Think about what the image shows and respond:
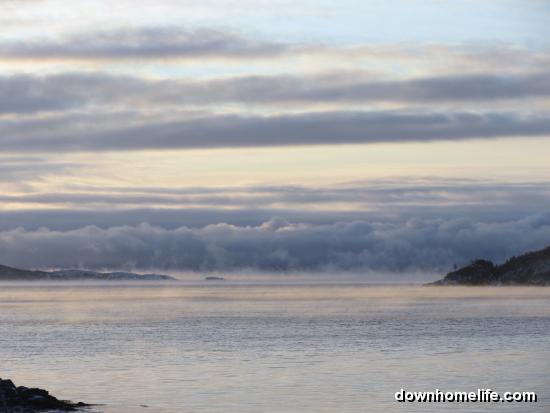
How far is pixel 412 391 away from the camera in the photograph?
234ft

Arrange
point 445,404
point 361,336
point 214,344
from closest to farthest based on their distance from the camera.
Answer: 1. point 445,404
2. point 214,344
3. point 361,336

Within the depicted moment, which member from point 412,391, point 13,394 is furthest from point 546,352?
point 13,394

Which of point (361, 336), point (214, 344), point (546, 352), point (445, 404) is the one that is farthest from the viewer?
point (361, 336)

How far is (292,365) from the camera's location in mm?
89375

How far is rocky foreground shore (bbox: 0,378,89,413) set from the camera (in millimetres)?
62906

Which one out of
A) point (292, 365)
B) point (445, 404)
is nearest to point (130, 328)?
point (292, 365)

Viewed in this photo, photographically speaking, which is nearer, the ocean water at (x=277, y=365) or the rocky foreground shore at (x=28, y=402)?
the rocky foreground shore at (x=28, y=402)

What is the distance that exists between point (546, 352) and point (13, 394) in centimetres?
5353

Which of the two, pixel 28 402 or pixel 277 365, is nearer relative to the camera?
pixel 28 402

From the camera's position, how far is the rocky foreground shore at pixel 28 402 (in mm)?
62906

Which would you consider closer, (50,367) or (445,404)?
(445,404)

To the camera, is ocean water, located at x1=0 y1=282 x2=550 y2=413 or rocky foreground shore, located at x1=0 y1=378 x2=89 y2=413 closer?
rocky foreground shore, located at x1=0 y1=378 x2=89 y2=413

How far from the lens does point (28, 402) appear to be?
63.8 meters

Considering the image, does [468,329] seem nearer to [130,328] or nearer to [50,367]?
[130,328]
